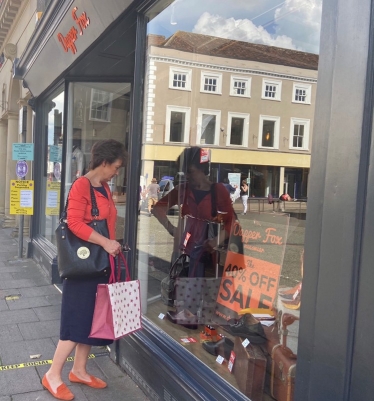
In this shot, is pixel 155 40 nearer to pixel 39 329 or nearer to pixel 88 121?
pixel 39 329

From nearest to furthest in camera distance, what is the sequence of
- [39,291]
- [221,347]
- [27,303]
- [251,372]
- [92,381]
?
[251,372] → [221,347] → [92,381] → [27,303] → [39,291]

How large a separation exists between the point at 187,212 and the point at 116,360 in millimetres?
1511

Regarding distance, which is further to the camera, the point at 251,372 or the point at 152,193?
the point at 152,193

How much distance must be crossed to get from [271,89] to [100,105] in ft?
12.9

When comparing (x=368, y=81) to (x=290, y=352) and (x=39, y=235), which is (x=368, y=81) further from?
(x=39, y=235)

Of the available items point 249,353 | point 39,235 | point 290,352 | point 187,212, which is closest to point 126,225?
point 187,212

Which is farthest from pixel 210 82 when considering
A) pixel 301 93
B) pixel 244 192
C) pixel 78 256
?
pixel 78 256

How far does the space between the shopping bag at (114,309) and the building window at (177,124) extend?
6.46 feet

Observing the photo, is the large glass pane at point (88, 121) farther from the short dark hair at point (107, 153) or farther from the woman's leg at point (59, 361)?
the woman's leg at point (59, 361)

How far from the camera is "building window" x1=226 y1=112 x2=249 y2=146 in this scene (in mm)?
4145

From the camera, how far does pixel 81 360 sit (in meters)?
3.41

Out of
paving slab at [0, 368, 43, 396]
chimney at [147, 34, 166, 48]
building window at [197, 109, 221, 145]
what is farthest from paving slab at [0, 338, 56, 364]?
chimney at [147, 34, 166, 48]

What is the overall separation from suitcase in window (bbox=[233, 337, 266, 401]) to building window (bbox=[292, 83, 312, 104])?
63.1 inches

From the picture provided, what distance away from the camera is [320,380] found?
1.81 meters
